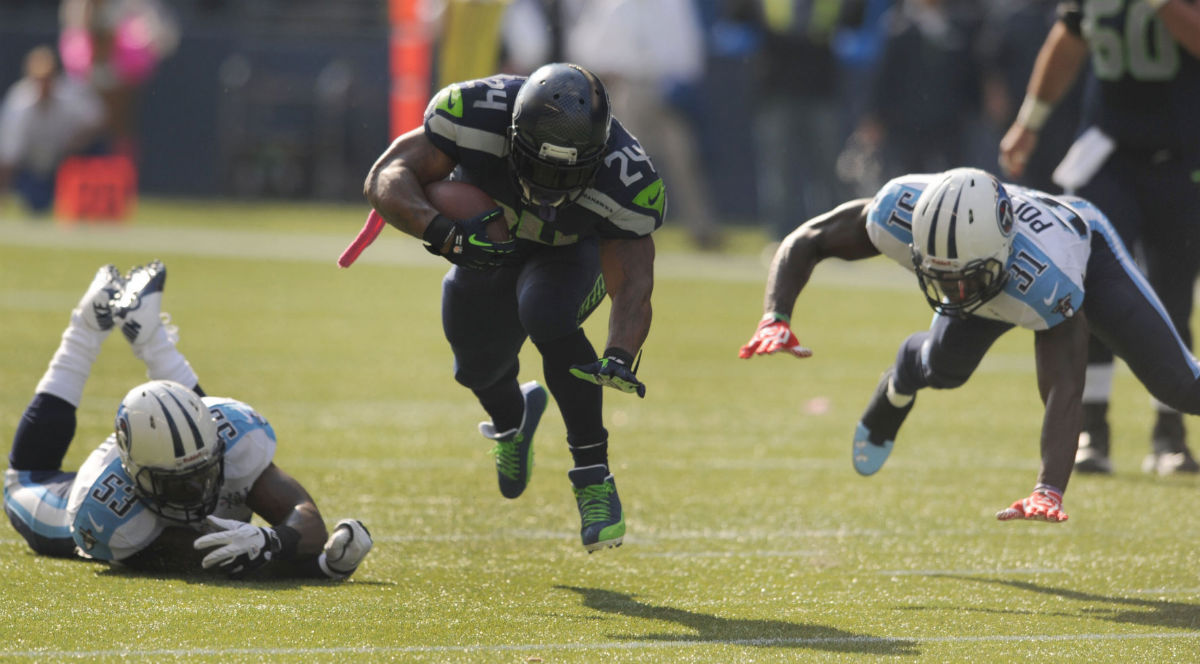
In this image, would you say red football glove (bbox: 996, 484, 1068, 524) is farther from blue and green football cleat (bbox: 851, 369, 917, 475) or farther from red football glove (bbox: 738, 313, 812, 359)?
blue and green football cleat (bbox: 851, 369, 917, 475)

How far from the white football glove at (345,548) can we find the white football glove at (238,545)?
16cm

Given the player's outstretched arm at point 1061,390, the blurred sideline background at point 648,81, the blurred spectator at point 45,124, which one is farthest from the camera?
the blurred spectator at point 45,124

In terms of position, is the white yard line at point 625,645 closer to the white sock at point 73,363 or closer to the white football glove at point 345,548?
the white football glove at point 345,548

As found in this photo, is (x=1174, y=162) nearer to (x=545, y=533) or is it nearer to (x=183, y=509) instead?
(x=545, y=533)

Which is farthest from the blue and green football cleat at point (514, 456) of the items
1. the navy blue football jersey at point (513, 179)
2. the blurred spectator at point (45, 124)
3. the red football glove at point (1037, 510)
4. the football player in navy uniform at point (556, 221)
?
the blurred spectator at point (45, 124)

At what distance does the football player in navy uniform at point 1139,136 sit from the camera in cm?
652

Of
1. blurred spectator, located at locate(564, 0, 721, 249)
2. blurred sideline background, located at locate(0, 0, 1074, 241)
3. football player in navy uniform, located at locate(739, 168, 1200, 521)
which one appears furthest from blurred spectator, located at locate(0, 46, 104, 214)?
football player in navy uniform, located at locate(739, 168, 1200, 521)

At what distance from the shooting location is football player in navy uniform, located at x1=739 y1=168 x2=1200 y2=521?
5.02 m

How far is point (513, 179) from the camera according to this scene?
17.1 ft

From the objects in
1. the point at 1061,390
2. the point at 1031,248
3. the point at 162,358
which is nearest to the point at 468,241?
the point at 162,358

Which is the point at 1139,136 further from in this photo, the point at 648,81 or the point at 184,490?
the point at 648,81

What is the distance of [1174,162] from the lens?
6.57 metres

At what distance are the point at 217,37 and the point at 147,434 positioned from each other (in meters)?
16.8

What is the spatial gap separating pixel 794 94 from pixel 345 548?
10617mm
